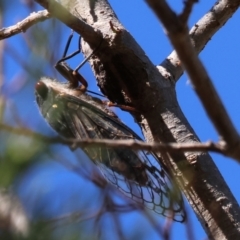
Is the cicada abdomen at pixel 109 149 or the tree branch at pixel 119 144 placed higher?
the cicada abdomen at pixel 109 149

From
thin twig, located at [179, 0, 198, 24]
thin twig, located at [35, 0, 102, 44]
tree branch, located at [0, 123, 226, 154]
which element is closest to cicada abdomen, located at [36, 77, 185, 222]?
thin twig, located at [35, 0, 102, 44]

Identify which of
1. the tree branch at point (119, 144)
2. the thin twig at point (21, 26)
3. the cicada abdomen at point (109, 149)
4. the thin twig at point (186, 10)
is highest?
the thin twig at point (21, 26)

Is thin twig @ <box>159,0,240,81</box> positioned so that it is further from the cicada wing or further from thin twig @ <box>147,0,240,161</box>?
thin twig @ <box>147,0,240,161</box>

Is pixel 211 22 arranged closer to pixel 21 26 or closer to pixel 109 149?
pixel 109 149

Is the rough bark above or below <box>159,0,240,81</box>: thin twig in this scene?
below

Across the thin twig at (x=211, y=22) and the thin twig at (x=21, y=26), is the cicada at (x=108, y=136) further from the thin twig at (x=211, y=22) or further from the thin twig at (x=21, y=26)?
the thin twig at (x=211, y=22)

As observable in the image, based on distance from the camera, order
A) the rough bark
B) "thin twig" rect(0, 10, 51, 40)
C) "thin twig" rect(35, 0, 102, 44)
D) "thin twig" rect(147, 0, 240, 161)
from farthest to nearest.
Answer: "thin twig" rect(0, 10, 51, 40) → the rough bark → "thin twig" rect(35, 0, 102, 44) → "thin twig" rect(147, 0, 240, 161)

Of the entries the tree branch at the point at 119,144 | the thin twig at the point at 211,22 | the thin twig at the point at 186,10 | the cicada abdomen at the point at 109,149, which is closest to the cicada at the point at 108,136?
the cicada abdomen at the point at 109,149

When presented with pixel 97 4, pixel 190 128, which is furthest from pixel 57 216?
pixel 97 4
